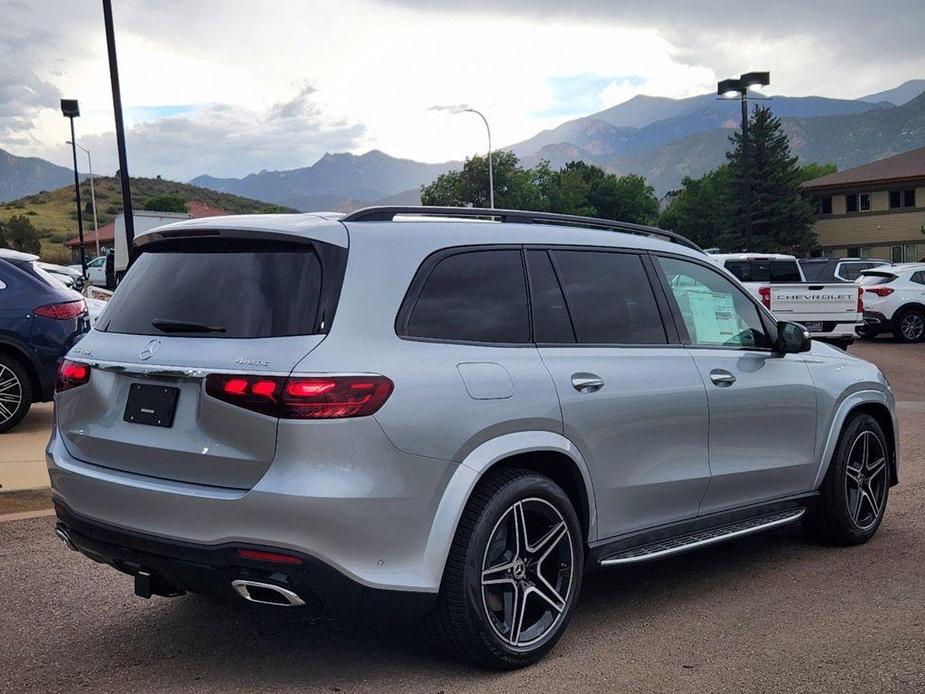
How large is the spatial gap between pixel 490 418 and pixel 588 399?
615 millimetres

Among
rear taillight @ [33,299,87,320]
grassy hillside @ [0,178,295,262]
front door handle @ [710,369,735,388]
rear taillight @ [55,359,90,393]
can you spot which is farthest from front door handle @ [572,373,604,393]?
grassy hillside @ [0,178,295,262]

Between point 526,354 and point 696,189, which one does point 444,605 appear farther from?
point 696,189

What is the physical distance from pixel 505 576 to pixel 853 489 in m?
3.00

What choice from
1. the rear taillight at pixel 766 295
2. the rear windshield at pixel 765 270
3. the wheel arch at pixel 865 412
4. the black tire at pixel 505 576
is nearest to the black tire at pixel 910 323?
the rear windshield at pixel 765 270

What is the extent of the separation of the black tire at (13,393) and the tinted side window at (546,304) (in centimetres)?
673

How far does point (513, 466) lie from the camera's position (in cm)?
413

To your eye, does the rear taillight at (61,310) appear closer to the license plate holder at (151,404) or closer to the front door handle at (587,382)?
the license plate holder at (151,404)

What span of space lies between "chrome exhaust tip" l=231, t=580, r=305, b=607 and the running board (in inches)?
59.2

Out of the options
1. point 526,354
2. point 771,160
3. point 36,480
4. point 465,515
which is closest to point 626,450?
point 526,354

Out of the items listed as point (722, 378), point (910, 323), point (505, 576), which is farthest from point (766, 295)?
point (505, 576)

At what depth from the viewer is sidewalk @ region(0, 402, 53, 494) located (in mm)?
7383

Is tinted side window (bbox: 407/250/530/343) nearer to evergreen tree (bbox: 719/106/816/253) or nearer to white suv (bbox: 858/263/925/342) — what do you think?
white suv (bbox: 858/263/925/342)

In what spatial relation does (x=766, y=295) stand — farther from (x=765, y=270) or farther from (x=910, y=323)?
(x=910, y=323)

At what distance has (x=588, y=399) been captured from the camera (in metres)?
4.37
